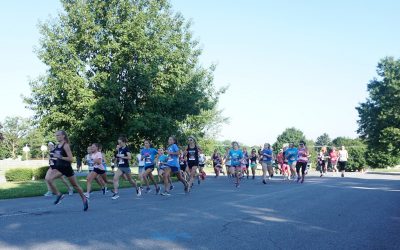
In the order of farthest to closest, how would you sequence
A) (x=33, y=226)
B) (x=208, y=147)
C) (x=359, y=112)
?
1. (x=359, y=112)
2. (x=208, y=147)
3. (x=33, y=226)

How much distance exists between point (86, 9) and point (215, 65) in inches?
474

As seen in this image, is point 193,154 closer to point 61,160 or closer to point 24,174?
point 61,160

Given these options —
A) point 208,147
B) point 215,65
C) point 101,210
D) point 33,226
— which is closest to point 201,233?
point 33,226

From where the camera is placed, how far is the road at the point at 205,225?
20.7ft

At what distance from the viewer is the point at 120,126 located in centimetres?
2797

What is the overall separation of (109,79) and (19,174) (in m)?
8.60

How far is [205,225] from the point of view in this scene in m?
7.85

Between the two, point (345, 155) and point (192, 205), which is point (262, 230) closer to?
point (192, 205)

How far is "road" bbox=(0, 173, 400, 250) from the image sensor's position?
20.7 feet

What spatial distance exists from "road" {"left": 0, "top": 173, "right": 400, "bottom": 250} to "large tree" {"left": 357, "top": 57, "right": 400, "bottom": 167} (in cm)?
5094

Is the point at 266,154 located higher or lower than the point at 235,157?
higher

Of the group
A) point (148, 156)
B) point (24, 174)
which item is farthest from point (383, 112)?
point (148, 156)

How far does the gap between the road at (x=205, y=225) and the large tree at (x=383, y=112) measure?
50.9 m

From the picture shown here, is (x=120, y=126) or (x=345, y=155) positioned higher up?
(x=120, y=126)
